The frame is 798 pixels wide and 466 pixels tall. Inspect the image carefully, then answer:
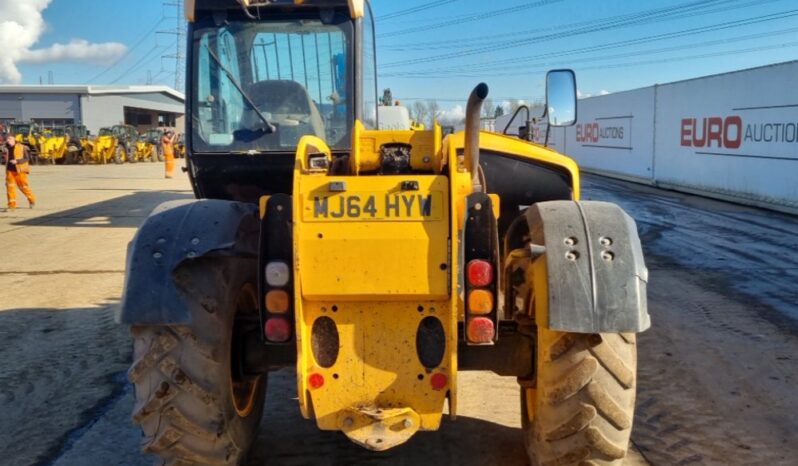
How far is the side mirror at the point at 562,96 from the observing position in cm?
506

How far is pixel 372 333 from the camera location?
124 inches

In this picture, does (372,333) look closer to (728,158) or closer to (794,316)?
(794,316)

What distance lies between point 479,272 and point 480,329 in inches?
9.9

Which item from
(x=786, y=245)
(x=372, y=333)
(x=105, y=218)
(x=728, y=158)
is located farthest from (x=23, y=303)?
(x=728, y=158)

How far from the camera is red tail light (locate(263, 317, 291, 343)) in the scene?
3222 millimetres

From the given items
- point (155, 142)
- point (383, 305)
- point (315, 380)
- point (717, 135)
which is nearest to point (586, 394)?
point (383, 305)

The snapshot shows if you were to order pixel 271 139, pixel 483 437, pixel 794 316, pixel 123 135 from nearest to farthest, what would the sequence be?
pixel 483 437
pixel 271 139
pixel 794 316
pixel 123 135

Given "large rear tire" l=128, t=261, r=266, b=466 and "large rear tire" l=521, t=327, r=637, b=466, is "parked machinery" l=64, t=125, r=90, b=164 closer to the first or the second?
"large rear tire" l=128, t=261, r=266, b=466

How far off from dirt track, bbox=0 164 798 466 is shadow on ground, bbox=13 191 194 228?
3.48 metres

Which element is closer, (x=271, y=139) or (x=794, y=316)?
(x=271, y=139)

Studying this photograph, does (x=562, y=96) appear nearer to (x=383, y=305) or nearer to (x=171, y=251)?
(x=383, y=305)

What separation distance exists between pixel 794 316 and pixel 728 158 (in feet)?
36.8

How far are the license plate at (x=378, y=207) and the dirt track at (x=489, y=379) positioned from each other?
66.0 inches

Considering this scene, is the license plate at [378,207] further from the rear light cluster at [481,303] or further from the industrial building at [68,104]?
the industrial building at [68,104]
